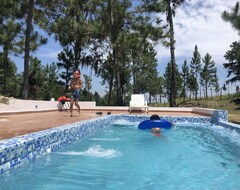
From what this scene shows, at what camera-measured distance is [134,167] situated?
4.42m

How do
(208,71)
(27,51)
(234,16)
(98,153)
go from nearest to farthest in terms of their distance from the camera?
(98,153) → (234,16) → (27,51) → (208,71)

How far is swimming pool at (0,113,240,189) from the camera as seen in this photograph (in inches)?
139

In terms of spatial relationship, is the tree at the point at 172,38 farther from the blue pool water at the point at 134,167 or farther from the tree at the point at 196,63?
the tree at the point at 196,63

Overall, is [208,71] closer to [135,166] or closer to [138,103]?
[138,103]

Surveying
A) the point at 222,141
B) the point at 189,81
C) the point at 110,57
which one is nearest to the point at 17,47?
the point at 110,57

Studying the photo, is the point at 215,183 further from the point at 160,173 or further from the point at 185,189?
the point at 160,173

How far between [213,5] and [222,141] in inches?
477

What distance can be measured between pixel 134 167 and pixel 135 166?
0.08m

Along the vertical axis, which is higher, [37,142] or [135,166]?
[37,142]

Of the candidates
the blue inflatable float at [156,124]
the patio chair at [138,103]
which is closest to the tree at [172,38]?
the patio chair at [138,103]

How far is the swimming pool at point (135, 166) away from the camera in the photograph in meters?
3.53

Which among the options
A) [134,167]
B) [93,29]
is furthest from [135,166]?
[93,29]

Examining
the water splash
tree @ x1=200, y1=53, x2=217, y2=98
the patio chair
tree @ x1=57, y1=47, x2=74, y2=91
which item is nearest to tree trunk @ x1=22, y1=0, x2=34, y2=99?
the patio chair

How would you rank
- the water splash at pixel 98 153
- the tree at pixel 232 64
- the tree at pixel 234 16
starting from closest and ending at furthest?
the water splash at pixel 98 153 < the tree at pixel 234 16 < the tree at pixel 232 64
